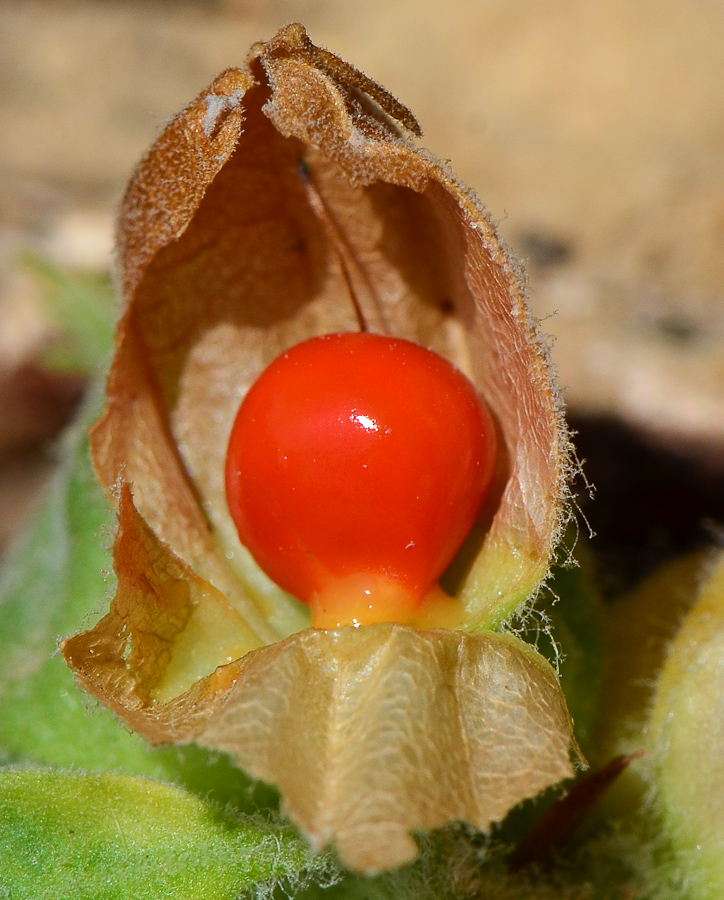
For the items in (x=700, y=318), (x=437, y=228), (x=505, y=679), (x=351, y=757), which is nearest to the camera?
(x=351, y=757)

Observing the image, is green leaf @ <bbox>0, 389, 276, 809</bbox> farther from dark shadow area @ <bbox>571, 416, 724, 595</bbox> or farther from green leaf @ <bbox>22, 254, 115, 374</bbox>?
dark shadow area @ <bbox>571, 416, 724, 595</bbox>

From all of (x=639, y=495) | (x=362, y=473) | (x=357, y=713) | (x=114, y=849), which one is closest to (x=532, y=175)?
(x=639, y=495)

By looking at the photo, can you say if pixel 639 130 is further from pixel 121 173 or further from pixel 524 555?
pixel 524 555

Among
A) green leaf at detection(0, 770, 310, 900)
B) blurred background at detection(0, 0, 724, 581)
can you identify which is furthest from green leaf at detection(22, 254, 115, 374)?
green leaf at detection(0, 770, 310, 900)

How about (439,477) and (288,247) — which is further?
(288,247)

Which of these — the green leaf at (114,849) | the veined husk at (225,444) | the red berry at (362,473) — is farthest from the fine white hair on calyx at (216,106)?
the green leaf at (114,849)

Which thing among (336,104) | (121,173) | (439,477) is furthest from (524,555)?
(121,173)

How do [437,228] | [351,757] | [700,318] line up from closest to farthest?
[351,757] → [437,228] → [700,318]
